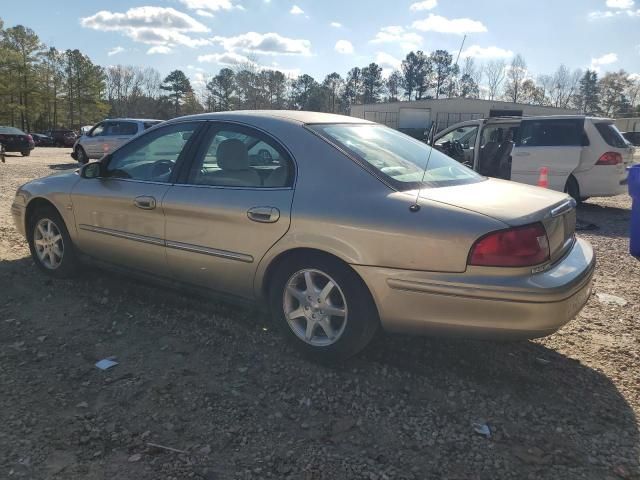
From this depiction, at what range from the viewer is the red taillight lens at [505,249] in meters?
2.60

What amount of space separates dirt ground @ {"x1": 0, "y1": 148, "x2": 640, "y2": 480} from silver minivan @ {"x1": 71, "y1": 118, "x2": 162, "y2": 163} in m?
14.6

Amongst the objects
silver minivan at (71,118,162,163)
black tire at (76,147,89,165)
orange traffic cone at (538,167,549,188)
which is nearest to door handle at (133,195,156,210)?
orange traffic cone at (538,167,549,188)

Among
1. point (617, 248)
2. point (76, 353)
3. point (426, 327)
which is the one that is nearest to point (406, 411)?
point (426, 327)

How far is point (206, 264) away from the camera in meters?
3.54

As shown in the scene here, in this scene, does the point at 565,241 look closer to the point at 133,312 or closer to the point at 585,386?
the point at 585,386

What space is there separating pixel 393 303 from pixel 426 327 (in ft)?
0.74

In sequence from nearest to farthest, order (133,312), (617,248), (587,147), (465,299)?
(465,299) < (133,312) < (617,248) < (587,147)

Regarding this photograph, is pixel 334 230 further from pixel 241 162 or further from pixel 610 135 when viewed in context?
pixel 610 135

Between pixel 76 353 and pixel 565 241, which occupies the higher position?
pixel 565 241

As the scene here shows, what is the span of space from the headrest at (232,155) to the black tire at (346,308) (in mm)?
807

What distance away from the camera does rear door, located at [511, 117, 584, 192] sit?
9.24 m

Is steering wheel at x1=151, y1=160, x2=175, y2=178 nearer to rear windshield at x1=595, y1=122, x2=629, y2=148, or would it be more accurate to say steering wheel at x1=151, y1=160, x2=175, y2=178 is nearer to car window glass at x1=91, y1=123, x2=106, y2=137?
rear windshield at x1=595, y1=122, x2=629, y2=148

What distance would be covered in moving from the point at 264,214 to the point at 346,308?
31.1 inches

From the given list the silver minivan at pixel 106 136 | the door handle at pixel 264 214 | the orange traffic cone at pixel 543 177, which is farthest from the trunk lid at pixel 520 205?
the silver minivan at pixel 106 136
